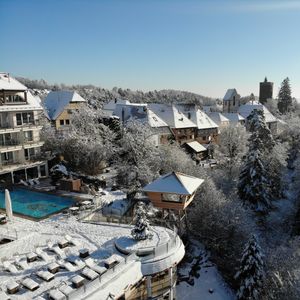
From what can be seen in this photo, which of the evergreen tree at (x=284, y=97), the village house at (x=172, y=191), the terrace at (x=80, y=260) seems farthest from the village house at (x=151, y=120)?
the evergreen tree at (x=284, y=97)

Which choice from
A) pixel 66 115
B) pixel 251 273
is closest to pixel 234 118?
pixel 66 115

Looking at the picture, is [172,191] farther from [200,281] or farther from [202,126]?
[202,126]

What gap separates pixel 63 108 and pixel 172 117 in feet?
54.7

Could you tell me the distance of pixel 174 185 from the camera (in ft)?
76.5

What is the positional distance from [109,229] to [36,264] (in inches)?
207

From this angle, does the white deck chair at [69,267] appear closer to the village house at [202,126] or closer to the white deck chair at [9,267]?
the white deck chair at [9,267]

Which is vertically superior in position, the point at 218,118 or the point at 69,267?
the point at 218,118

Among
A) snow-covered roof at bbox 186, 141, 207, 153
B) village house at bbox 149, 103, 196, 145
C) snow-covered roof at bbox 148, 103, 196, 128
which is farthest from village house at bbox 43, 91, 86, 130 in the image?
snow-covered roof at bbox 186, 141, 207, 153

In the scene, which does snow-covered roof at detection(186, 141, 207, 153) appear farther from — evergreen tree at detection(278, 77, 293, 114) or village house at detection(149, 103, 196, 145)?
evergreen tree at detection(278, 77, 293, 114)

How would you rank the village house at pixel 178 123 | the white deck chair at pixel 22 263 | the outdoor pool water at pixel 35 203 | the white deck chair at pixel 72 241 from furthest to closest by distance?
the village house at pixel 178 123, the outdoor pool water at pixel 35 203, the white deck chair at pixel 72 241, the white deck chair at pixel 22 263

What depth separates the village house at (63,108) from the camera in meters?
46.7

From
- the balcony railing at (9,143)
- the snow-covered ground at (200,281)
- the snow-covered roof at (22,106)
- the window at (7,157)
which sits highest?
the snow-covered roof at (22,106)

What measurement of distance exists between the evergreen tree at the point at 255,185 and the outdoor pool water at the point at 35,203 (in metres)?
18.1

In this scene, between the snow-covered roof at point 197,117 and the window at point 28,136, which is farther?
the snow-covered roof at point 197,117
